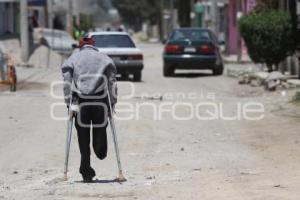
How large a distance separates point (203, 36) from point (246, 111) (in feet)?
41.8

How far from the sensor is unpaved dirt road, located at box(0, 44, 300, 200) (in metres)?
9.64

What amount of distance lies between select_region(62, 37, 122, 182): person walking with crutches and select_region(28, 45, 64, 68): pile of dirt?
26.7m

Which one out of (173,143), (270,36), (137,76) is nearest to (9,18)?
(137,76)

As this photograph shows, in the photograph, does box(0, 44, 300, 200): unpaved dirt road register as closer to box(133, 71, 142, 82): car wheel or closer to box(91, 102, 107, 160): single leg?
box(91, 102, 107, 160): single leg

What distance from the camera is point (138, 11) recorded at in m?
135

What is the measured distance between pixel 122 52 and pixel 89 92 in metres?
17.3

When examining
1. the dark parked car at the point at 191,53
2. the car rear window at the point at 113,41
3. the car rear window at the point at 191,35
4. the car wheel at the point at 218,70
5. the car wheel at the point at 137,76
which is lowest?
the car wheel at the point at 218,70

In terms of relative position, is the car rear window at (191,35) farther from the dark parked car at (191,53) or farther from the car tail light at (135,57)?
the car tail light at (135,57)

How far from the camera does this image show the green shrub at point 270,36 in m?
25.3

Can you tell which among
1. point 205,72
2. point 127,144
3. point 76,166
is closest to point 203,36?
point 205,72

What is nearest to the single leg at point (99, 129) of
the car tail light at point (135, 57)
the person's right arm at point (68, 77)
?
the person's right arm at point (68, 77)

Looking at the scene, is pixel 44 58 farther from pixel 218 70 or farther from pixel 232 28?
pixel 232 28

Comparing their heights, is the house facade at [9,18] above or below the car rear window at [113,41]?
below

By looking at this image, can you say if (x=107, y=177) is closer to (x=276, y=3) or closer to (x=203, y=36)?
(x=203, y=36)
